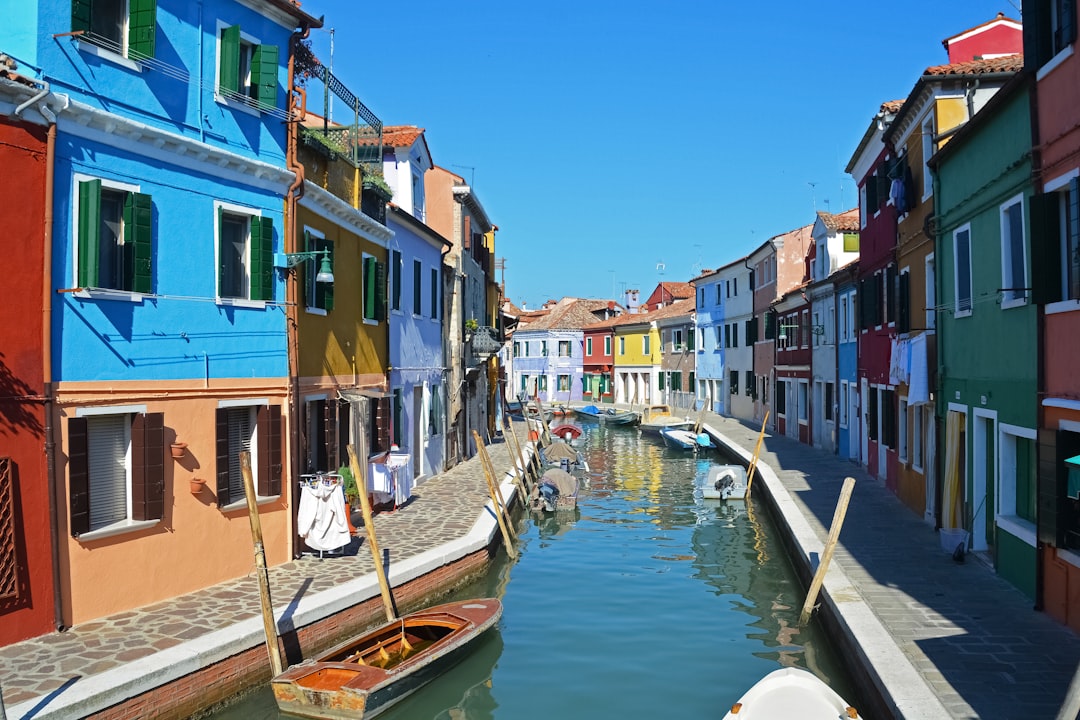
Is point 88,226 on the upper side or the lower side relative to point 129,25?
lower

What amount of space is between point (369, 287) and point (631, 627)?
357 inches

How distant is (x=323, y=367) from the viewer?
15898 millimetres

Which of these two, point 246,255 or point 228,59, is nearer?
point 228,59

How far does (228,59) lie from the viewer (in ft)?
41.5

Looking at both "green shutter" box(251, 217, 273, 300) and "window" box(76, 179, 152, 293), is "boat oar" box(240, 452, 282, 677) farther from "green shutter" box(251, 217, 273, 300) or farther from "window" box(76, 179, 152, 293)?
"green shutter" box(251, 217, 273, 300)

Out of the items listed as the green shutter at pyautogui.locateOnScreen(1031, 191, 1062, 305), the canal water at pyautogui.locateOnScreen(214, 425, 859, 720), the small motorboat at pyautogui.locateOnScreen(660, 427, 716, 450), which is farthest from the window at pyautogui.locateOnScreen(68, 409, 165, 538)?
the small motorboat at pyautogui.locateOnScreen(660, 427, 716, 450)

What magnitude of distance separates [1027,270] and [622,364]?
180 ft

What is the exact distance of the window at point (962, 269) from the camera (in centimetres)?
1448

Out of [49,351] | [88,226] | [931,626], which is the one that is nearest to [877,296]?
[931,626]

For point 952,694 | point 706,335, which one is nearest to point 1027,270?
point 952,694

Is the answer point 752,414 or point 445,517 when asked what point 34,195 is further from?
point 752,414

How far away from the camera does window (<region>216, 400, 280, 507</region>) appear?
42.2 feet

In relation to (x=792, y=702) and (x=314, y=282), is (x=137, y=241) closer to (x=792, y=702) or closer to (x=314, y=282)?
(x=314, y=282)

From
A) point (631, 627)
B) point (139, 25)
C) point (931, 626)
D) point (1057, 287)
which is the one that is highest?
point (139, 25)
